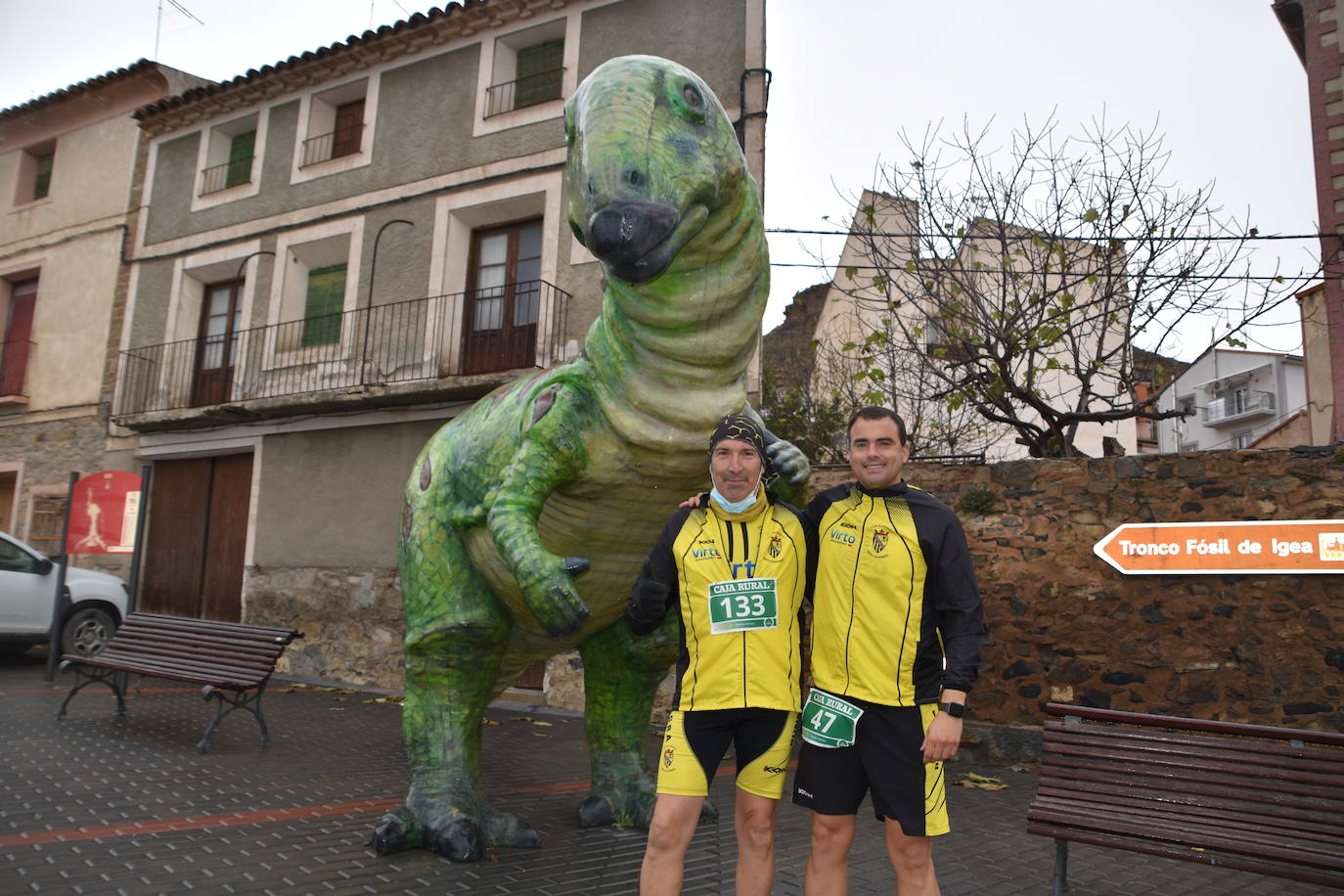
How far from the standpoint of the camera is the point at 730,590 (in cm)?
247

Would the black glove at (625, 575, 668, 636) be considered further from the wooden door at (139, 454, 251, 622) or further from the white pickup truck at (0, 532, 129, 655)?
the wooden door at (139, 454, 251, 622)

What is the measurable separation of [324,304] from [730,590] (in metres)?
10.4

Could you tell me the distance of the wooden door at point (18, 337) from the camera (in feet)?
45.5

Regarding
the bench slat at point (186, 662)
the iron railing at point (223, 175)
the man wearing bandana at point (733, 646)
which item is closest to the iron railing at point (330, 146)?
the iron railing at point (223, 175)

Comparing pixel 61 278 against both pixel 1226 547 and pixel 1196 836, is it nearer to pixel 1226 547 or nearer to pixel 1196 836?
pixel 1226 547

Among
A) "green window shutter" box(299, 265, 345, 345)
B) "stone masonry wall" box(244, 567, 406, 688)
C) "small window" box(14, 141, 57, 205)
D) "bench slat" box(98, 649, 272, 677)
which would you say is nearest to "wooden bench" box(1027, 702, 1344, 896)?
"bench slat" box(98, 649, 272, 677)

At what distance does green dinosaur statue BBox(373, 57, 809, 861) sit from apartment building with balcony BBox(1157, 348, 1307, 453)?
105 feet

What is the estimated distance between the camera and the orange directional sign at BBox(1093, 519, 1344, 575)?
575 centimetres

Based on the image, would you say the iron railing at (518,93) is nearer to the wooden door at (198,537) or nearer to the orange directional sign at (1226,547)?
the wooden door at (198,537)

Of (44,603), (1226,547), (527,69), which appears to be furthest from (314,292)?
(1226,547)

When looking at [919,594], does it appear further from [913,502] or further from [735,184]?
[735,184]

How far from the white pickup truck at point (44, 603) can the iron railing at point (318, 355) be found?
8.76ft

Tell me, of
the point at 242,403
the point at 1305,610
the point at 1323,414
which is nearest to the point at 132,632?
the point at 242,403

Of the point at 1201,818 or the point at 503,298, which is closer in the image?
the point at 1201,818
